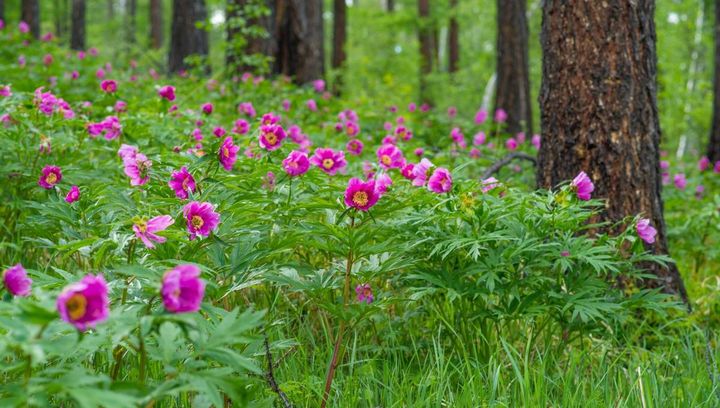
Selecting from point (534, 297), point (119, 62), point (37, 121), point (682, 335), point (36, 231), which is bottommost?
point (682, 335)

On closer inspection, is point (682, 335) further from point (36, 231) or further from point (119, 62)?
point (119, 62)

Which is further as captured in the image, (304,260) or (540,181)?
(540,181)

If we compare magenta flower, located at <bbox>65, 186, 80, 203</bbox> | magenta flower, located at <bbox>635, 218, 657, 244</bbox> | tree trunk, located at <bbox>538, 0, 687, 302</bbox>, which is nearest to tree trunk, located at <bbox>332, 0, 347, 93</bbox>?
tree trunk, located at <bbox>538, 0, 687, 302</bbox>

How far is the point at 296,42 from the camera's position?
410 inches

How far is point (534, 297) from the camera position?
8.33 ft

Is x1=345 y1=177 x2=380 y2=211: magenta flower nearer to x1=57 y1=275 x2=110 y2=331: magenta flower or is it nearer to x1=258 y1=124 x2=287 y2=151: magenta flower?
x1=258 y1=124 x2=287 y2=151: magenta flower

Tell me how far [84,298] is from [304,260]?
187 centimetres

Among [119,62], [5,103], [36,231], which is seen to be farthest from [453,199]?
[119,62]

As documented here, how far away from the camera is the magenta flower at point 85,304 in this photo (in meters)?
1.18

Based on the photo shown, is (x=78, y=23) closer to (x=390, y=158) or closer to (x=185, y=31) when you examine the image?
(x=185, y=31)

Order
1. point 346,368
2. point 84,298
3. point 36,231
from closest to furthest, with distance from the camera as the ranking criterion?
1. point 84,298
2. point 346,368
3. point 36,231

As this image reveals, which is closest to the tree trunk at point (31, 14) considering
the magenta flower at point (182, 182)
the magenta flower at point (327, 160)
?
the magenta flower at point (327, 160)

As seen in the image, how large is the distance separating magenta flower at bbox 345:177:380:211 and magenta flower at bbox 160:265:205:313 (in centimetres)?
89

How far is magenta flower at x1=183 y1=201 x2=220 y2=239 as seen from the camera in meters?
2.00
